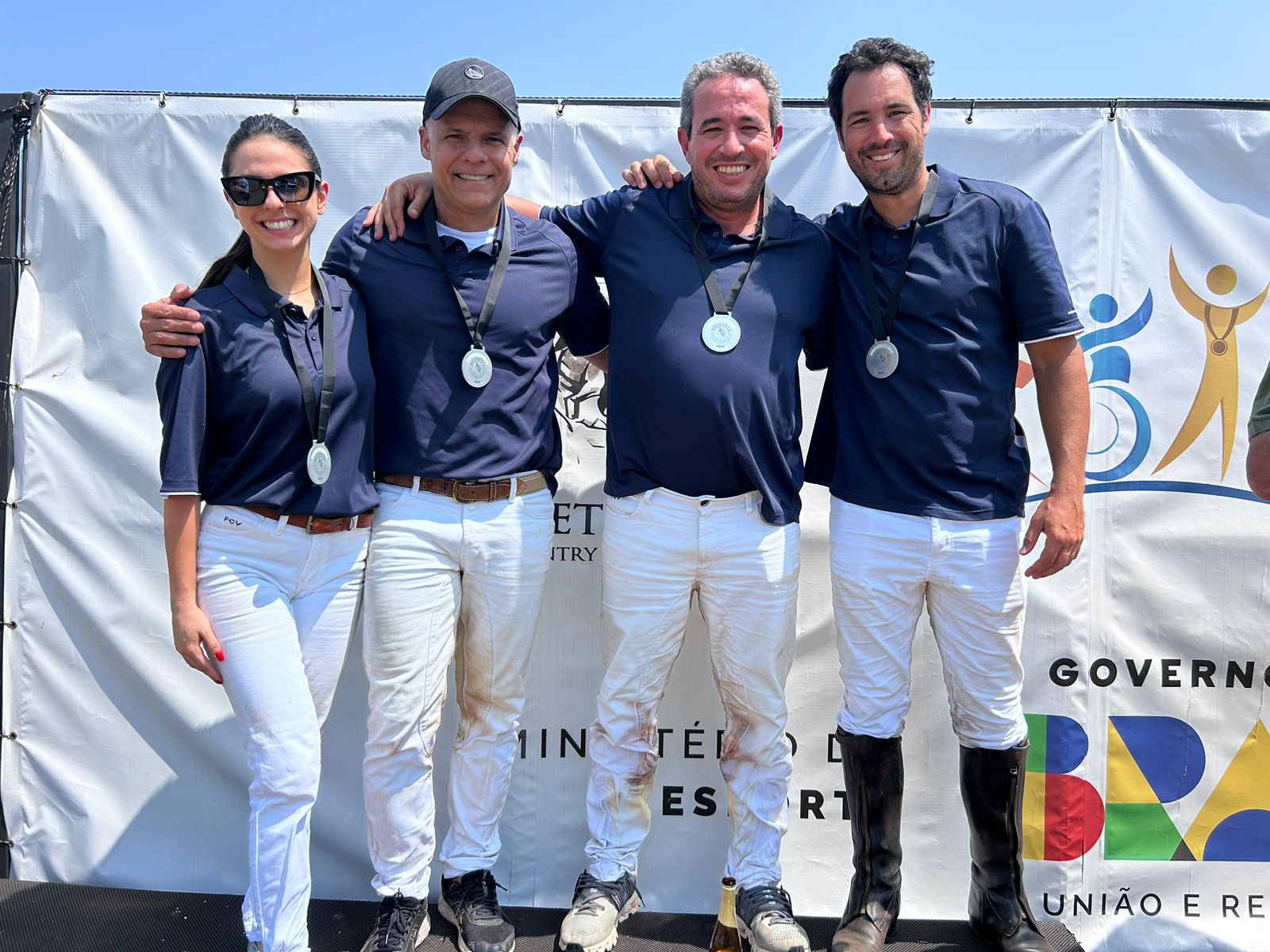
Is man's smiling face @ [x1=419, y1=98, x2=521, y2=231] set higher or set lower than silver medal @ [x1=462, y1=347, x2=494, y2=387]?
higher

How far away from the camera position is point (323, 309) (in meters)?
2.42

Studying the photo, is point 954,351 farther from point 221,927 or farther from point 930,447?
point 221,927

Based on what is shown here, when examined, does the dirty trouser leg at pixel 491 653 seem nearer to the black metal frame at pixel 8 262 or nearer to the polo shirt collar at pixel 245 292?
the polo shirt collar at pixel 245 292

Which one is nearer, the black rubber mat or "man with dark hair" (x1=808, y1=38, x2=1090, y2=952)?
"man with dark hair" (x1=808, y1=38, x2=1090, y2=952)

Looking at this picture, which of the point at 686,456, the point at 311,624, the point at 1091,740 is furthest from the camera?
the point at 1091,740

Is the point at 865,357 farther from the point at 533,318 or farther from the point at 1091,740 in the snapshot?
the point at 1091,740

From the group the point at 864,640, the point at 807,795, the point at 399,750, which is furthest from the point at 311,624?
the point at 807,795

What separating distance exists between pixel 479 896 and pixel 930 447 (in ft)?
5.66

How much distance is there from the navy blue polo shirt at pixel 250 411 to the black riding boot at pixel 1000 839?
181 centimetres

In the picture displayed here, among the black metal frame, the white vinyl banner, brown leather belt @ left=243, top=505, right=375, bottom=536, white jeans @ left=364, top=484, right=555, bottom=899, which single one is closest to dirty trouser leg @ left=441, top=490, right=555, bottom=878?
white jeans @ left=364, top=484, right=555, bottom=899

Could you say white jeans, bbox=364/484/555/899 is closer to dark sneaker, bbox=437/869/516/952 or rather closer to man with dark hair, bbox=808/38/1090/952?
dark sneaker, bbox=437/869/516/952

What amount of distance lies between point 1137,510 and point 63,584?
142 inches

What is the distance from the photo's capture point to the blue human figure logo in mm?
3262

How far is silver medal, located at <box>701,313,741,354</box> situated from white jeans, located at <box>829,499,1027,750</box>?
1.76ft
